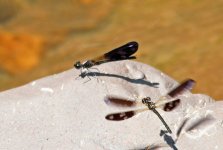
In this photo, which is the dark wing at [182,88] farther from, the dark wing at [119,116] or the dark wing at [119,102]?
the dark wing at [119,116]

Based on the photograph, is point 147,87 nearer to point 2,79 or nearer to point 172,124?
point 172,124

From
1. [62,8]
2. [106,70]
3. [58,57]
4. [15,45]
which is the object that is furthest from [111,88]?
[62,8]

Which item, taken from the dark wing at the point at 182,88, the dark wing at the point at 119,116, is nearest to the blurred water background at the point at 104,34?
the dark wing at the point at 182,88

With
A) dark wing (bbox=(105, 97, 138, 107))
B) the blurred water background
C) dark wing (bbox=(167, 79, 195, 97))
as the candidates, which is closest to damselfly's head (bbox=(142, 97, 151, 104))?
dark wing (bbox=(105, 97, 138, 107))

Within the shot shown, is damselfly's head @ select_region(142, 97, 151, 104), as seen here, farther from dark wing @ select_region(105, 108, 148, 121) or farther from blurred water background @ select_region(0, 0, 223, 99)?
blurred water background @ select_region(0, 0, 223, 99)

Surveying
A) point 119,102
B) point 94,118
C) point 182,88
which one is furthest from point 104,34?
point 94,118

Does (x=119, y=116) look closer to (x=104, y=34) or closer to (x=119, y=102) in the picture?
(x=119, y=102)
